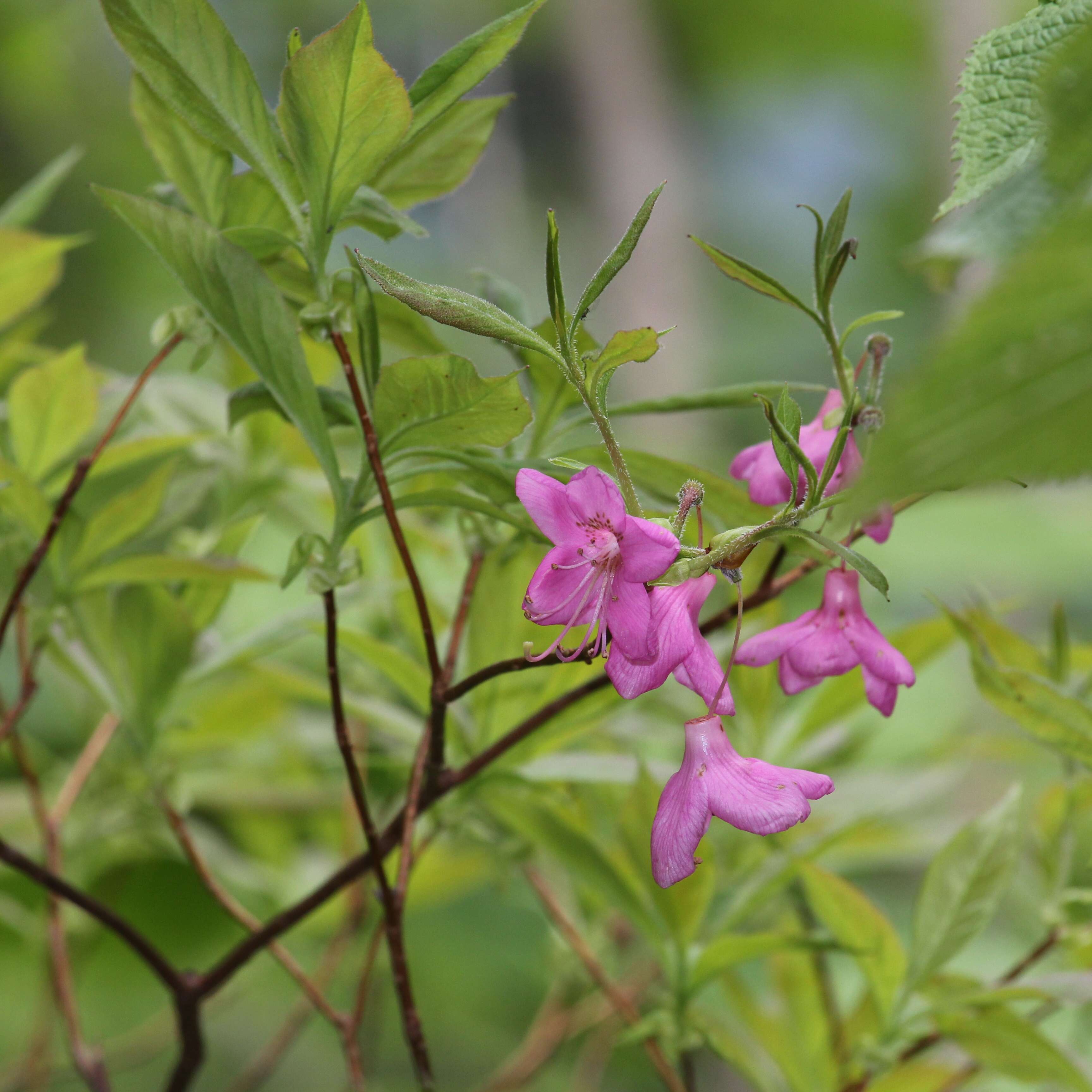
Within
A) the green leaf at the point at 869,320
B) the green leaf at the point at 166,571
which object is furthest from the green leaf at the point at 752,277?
the green leaf at the point at 166,571

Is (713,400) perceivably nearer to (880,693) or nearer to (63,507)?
(880,693)

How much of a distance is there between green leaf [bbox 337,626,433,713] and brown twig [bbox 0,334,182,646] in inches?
4.5

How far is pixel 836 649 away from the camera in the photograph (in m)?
0.30

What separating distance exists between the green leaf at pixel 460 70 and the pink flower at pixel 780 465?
0.15 metres

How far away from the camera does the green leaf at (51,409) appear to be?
1.44 feet

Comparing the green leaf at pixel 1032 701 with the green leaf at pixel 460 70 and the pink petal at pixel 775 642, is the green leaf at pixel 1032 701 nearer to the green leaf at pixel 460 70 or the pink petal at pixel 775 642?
the pink petal at pixel 775 642

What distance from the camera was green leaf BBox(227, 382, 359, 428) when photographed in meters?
0.36

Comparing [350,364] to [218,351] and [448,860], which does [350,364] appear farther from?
[448,860]

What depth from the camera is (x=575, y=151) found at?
20.1 feet

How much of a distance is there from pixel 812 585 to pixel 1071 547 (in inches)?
40.3

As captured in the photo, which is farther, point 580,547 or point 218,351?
point 218,351

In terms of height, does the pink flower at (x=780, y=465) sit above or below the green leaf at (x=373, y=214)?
below

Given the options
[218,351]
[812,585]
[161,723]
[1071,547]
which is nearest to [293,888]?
[161,723]

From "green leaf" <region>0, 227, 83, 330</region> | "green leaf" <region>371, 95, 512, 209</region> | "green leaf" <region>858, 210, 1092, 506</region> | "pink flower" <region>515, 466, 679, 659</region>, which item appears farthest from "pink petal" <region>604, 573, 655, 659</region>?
"green leaf" <region>0, 227, 83, 330</region>
